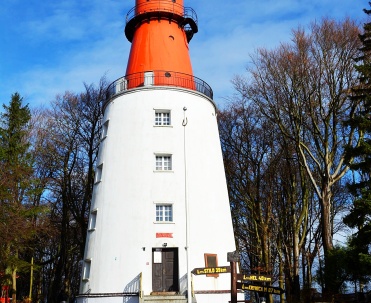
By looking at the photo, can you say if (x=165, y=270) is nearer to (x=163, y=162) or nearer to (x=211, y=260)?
(x=211, y=260)

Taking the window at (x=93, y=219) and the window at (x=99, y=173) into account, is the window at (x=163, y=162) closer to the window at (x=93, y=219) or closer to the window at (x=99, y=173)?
the window at (x=99, y=173)

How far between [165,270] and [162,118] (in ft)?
26.3

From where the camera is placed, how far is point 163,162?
2342cm

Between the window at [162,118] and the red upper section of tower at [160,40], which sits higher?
the red upper section of tower at [160,40]

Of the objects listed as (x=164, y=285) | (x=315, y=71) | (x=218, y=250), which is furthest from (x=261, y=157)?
(x=164, y=285)

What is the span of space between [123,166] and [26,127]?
45.8ft

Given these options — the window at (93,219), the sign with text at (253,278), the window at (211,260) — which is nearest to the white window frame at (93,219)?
the window at (93,219)

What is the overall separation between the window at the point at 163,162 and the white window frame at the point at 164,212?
78.6 inches

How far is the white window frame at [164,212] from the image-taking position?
22.2m

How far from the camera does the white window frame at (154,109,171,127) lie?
24.2 meters

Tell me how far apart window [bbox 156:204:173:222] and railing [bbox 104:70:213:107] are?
267 inches

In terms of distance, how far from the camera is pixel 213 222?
2270cm

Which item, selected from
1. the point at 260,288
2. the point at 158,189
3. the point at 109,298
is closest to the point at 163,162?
the point at 158,189

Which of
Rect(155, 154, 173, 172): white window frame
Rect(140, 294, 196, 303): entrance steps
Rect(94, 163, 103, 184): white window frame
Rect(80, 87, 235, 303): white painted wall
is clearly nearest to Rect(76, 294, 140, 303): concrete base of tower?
Rect(80, 87, 235, 303): white painted wall
